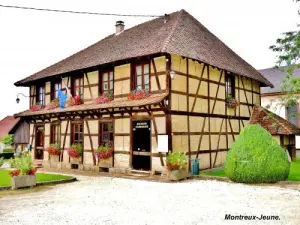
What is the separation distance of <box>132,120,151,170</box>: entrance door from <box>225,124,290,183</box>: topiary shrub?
12.7 ft

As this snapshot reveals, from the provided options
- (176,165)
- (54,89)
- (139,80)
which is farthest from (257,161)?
(54,89)

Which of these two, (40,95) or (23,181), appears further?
(40,95)

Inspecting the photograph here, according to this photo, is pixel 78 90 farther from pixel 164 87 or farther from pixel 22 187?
pixel 22 187

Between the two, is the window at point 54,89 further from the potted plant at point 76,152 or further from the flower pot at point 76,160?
the flower pot at point 76,160

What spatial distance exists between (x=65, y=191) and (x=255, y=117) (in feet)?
42.0

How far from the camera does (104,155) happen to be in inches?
577

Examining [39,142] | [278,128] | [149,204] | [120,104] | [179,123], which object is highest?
[120,104]

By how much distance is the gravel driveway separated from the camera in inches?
274

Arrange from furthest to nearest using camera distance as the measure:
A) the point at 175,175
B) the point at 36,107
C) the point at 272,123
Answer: the point at 36,107 → the point at 272,123 → the point at 175,175

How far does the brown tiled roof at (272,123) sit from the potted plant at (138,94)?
260 inches

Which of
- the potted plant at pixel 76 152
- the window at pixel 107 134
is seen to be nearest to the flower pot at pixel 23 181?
the window at pixel 107 134

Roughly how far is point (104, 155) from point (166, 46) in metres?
5.81

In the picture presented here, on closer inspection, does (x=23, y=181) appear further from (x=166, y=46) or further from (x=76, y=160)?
(x=166, y=46)

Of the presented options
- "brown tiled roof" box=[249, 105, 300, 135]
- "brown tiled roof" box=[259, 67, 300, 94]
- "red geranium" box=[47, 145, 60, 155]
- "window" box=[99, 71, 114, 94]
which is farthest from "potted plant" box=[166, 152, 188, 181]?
"brown tiled roof" box=[259, 67, 300, 94]
